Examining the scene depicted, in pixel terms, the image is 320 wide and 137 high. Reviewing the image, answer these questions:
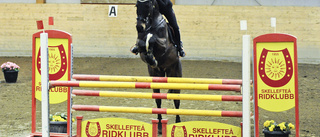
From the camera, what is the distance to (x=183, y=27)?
12.9 metres

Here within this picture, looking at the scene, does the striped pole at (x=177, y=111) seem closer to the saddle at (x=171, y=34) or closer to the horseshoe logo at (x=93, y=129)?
the horseshoe logo at (x=93, y=129)

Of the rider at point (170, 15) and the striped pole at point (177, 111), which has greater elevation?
the rider at point (170, 15)

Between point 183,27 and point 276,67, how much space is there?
8.87 meters

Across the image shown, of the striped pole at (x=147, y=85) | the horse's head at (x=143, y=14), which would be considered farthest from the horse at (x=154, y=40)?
the striped pole at (x=147, y=85)

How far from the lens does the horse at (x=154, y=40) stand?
14.3ft

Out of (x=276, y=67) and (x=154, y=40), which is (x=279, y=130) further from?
(x=154, y=40)

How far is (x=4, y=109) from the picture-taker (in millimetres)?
6789

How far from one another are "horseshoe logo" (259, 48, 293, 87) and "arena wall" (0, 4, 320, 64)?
327 inches

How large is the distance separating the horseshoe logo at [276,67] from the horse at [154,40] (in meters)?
1.07

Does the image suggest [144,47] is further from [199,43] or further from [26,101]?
[199,43]

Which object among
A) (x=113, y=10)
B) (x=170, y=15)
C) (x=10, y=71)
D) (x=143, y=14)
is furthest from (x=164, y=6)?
(x=113, y=10)

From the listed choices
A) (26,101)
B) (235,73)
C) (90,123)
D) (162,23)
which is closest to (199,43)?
(235,73)

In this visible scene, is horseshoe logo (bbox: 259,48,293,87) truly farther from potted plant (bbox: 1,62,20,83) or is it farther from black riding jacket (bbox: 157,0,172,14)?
potted plant (bbox: 1,62,20,83)

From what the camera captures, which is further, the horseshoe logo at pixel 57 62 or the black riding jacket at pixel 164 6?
the black riding jacket at pixel 164 6
